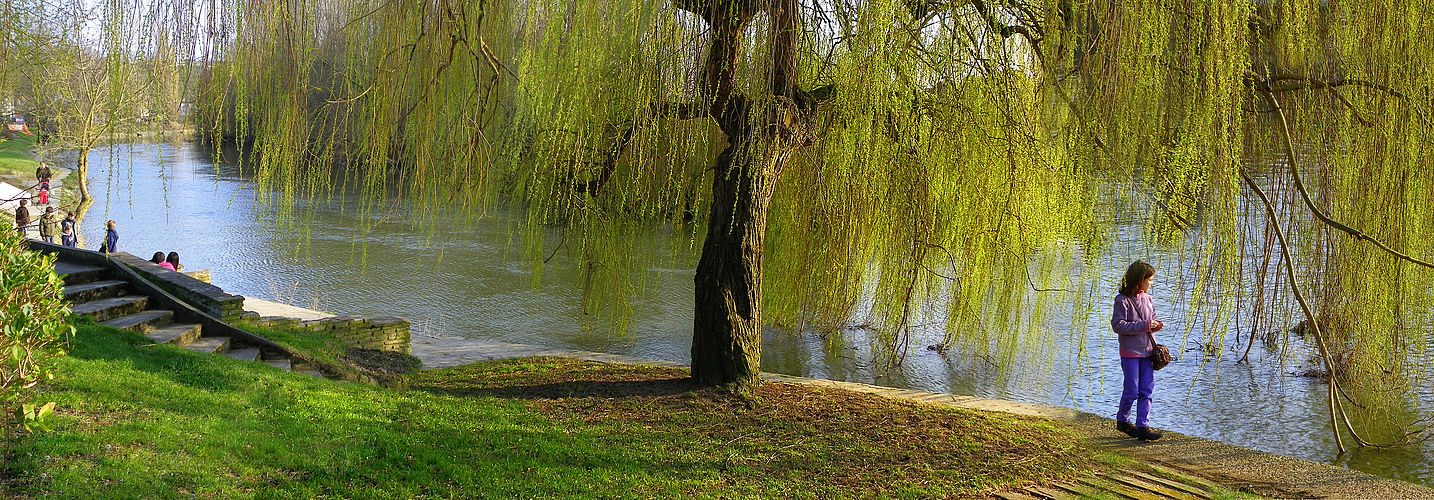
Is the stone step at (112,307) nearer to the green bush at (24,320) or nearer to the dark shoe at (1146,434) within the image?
the green bush at (24,320)

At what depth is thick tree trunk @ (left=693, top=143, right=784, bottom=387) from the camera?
20.4 feet

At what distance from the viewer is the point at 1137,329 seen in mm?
5289

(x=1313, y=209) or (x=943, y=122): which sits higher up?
(x=943, y=122)

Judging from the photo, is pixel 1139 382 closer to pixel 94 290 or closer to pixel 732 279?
pixel 732 279

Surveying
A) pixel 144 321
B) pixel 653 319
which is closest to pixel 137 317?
pixel 144 321

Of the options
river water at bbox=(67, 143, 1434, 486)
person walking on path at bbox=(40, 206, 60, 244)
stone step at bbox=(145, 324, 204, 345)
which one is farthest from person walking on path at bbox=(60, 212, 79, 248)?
stone step at bbox=(145, 324, 204, 345)

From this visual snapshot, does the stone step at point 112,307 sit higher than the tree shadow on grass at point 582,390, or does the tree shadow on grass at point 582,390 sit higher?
the stone step at point 112,307

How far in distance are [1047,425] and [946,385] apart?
12.7 ft

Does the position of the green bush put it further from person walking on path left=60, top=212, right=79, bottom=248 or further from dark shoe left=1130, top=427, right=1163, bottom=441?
person walking on path left=60, top=212, right=79, bottom=248

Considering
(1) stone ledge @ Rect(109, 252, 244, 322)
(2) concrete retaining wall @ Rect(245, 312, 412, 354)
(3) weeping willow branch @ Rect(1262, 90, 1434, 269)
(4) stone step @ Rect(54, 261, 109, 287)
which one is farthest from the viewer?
(2) concrete retaining wall @ Rect(245, 312, 412, 354)

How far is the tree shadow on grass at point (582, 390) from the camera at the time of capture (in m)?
6.64

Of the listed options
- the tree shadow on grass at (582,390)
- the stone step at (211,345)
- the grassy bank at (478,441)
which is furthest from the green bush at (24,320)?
the stone step at (211,345)

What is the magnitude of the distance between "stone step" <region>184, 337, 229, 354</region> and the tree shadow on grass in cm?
167

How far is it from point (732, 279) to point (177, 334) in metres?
4.53
